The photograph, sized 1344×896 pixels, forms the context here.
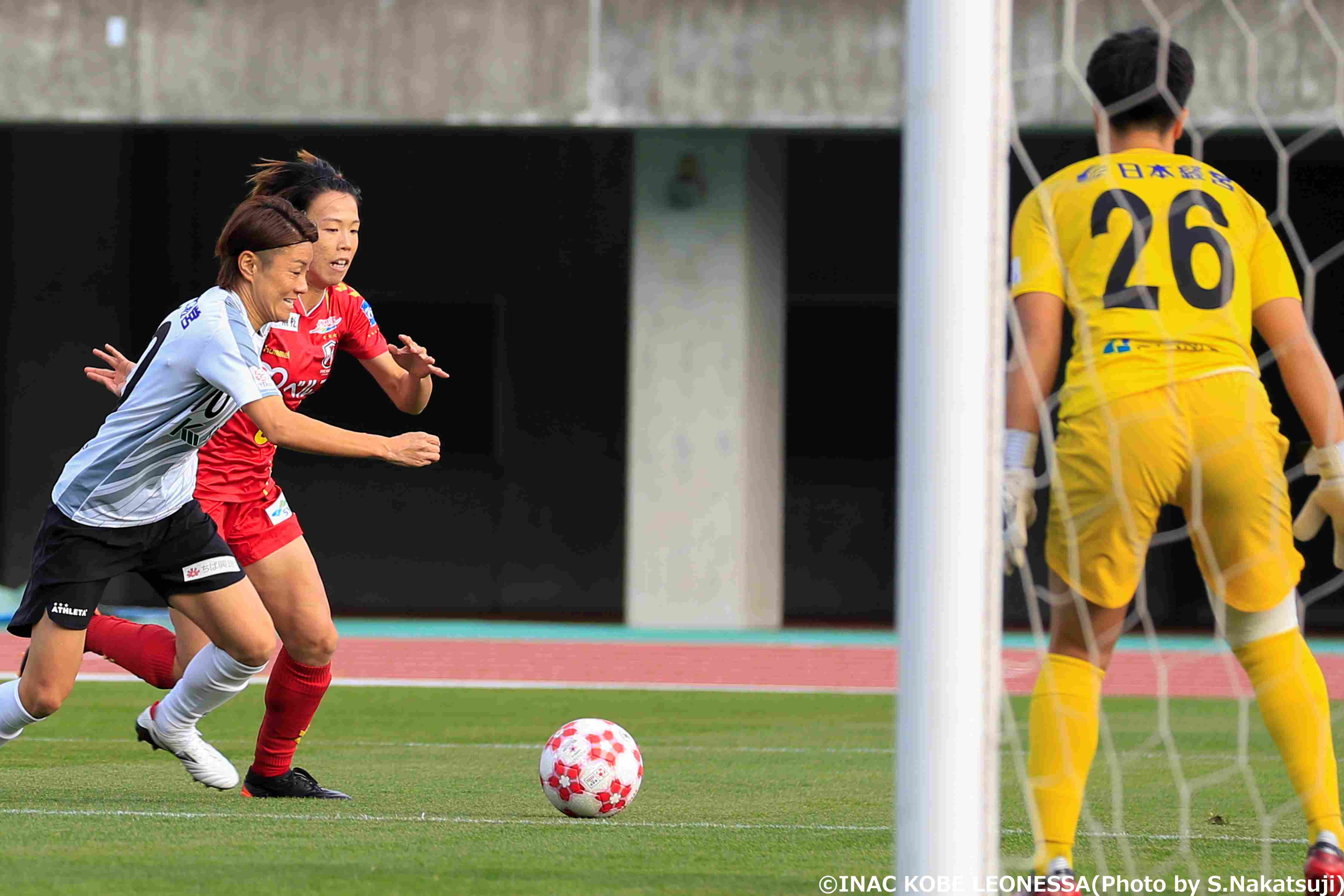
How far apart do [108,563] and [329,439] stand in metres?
0.83

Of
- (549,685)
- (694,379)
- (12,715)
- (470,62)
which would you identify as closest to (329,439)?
(12,715)

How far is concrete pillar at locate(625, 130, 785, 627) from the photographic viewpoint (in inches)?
557

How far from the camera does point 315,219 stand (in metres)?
5.27

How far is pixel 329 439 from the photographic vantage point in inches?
183

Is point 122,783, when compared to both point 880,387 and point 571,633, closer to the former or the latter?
point 571,633

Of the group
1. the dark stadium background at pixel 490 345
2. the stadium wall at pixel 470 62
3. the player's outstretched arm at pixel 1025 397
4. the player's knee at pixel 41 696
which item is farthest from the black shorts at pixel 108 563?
the dark stadium background at pixel 490 345

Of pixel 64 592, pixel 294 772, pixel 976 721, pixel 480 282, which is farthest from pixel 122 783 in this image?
pixel 480 282

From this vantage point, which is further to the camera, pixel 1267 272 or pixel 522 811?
pixel 522 811

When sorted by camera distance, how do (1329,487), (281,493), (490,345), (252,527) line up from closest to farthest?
(1329,487), (252,527), (281,493), (490,345)

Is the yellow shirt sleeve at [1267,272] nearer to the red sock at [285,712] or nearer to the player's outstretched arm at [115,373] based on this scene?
the red sock at [285,712]

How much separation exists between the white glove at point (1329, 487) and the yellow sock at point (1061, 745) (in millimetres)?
573

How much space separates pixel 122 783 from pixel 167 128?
9.86 metres

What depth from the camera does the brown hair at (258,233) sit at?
4.89 meters

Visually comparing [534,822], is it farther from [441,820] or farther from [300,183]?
[300,183]
